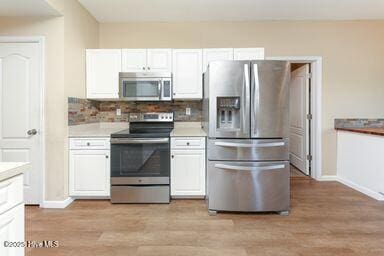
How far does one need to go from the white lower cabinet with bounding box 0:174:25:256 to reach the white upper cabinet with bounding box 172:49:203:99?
2696mm

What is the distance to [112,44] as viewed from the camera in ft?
13.8

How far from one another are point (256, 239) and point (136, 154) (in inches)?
66.1

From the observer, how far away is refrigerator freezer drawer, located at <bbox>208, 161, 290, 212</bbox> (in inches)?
114

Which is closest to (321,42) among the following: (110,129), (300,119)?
(300,119)

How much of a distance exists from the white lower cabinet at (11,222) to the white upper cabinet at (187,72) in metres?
2.70

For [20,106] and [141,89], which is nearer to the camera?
[20,106]

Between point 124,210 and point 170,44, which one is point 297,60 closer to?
point 170,44

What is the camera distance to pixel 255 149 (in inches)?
113

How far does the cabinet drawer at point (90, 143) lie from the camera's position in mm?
3256

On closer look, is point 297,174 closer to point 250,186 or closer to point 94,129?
point 250,186

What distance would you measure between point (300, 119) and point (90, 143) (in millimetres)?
3585

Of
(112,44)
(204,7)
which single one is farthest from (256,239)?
(112,44)

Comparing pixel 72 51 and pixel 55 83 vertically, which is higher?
pixel 72 51

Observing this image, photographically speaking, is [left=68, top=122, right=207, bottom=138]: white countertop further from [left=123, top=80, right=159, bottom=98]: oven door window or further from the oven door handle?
[left=123, top=80, right=159, bottom=98]: oven door window
